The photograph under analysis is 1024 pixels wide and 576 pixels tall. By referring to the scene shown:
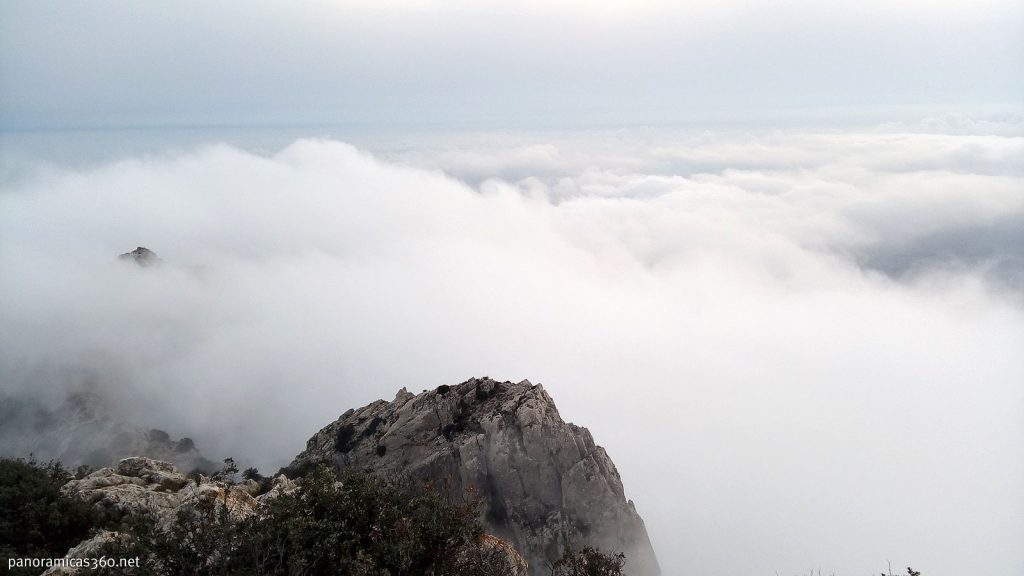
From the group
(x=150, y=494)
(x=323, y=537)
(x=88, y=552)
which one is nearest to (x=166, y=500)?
(x=150, y=494)

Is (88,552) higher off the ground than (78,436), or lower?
lower

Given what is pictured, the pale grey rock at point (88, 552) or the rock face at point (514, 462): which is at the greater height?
the rock face at point (514, 462)

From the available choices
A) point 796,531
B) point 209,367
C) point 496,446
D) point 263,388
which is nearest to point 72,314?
point 209,367

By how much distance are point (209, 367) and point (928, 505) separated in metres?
187

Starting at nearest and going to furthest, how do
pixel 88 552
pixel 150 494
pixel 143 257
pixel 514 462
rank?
pixel 88 552, pixel 150 494, pixel 514 462, pixel 143 257

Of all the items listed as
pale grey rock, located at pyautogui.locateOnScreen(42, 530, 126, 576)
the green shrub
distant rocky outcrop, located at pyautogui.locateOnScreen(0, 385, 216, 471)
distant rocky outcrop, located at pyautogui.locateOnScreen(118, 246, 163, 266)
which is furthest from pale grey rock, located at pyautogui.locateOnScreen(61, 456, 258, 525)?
distant rocky outcrop, located at pyautogui.locateOnScreen(118, 246, 163, 266)

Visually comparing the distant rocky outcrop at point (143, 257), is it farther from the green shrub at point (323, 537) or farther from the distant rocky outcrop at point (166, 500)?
the green shrub at point (323, 537)

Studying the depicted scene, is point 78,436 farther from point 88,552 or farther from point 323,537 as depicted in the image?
point 323,537

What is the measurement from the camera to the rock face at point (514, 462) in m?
44.8

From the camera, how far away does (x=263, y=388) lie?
154625mm

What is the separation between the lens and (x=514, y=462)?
45.9 m

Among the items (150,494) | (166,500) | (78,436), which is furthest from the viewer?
(78,436)

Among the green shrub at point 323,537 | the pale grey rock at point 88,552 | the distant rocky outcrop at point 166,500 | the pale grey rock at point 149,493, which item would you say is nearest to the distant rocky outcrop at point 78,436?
the pale grey rock at point 149,493

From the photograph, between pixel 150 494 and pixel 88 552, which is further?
pixel 150 494
